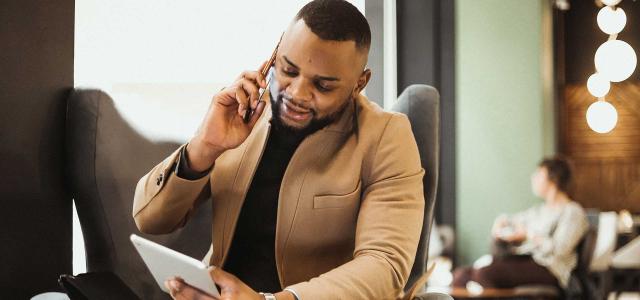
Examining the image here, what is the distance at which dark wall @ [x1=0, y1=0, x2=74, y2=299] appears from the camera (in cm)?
205

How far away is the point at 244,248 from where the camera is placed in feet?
6.27

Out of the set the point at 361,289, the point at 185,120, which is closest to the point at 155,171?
the point at 185,120

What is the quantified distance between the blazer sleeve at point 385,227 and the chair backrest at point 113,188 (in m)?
0.56

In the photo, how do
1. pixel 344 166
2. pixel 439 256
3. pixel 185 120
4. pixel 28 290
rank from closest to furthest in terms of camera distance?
pixel 344 166 < pixel 28 290 < pixel 185 120 < pixel 439 256

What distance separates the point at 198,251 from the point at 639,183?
9214 mm

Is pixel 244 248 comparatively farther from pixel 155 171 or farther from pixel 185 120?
pixel 185 120

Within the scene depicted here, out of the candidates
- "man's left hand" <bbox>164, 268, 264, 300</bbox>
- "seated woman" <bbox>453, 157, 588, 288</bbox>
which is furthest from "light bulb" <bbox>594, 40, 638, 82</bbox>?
"man's left hand" <bbox>164, 268, 264, 300</bbox>

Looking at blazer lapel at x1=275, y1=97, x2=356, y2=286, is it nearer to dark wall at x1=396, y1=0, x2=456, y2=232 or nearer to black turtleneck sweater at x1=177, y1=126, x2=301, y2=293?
black turtleneck sweater at x1=177, y1=126, x2=301, y2=293

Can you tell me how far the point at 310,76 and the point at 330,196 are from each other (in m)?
0.28

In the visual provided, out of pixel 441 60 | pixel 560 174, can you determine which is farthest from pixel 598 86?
pixel 560 174

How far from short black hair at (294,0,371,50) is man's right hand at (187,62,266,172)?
159 millimetres

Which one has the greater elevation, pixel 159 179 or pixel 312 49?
pixel 312 49

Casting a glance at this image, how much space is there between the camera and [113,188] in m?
2.21

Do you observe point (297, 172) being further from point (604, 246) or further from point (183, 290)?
point (604, 246)
